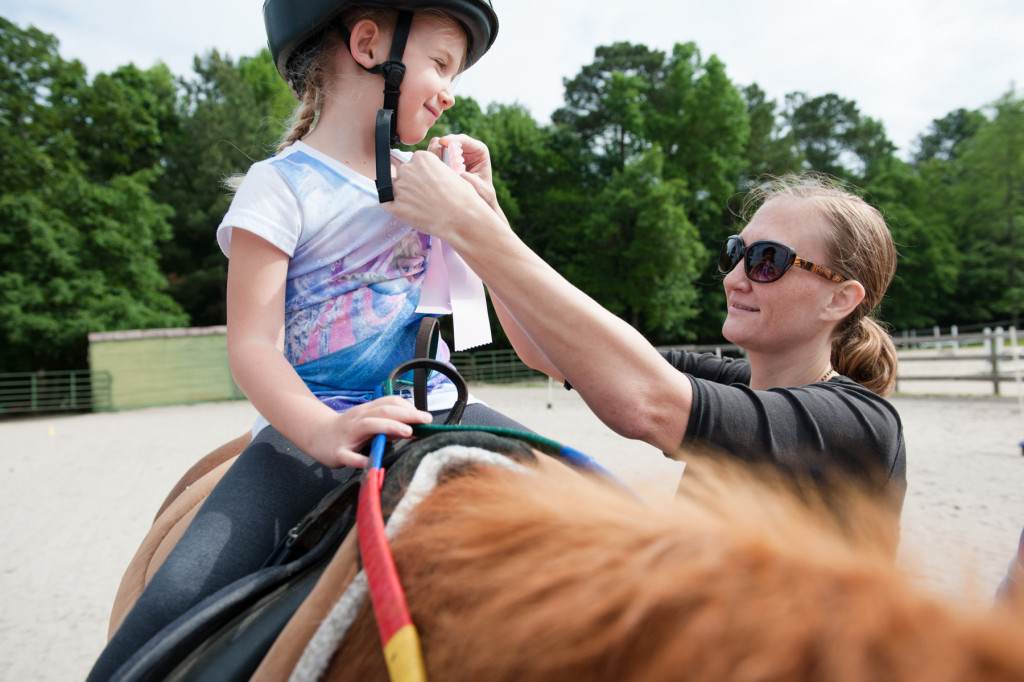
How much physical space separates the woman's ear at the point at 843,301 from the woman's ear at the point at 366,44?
138 centimetres

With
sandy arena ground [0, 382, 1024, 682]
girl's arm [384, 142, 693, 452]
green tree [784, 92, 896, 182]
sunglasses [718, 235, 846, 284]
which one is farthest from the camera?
green tree [784, 92, 896, 182]

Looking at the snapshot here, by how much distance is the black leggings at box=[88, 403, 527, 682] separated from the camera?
100 cm

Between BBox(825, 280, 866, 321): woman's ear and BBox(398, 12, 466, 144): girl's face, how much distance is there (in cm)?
120

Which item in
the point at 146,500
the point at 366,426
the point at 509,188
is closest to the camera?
the point at 366,426

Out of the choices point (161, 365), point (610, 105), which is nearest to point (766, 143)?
point (610, 105)

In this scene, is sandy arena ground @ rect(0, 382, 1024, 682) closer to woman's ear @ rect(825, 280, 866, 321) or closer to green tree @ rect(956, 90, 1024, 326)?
woman's ear @ rect(825, 280, 866, 321)

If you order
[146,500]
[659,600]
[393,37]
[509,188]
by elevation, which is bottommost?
[146,500]

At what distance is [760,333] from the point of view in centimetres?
179

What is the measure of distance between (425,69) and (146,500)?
6967 mm

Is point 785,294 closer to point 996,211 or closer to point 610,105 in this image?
point 610,105

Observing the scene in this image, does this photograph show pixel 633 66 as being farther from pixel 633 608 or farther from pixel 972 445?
pixel 633 608

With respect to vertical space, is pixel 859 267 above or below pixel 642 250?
below

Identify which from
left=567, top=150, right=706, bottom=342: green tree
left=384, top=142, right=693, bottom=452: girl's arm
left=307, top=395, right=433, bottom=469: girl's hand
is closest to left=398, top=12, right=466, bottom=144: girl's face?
left=384, top=142, right=693, bottom=452: girl's arm

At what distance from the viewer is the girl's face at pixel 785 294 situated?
1.73 meters
